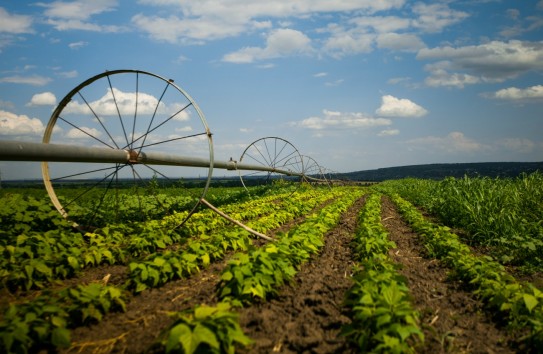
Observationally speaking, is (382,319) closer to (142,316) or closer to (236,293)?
(236,293)

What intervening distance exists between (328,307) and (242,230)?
12.3 feet

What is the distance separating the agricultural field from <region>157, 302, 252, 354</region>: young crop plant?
11mm

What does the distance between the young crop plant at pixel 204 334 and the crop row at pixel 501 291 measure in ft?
9.87

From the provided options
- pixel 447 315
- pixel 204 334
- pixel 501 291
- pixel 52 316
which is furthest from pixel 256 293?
pixel 501 291

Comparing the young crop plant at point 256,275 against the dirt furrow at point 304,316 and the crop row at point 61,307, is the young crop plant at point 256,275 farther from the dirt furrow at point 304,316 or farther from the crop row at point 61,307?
the crop row at point 61,307

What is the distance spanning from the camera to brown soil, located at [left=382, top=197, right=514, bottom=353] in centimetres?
345

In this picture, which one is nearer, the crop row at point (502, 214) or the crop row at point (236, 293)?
the crop row at point (236, 293)

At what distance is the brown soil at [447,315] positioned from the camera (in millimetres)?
3449

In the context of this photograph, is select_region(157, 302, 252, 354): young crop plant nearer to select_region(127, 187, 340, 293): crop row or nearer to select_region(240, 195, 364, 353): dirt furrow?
select_region(240, 195, 364, 353): dirt furrow

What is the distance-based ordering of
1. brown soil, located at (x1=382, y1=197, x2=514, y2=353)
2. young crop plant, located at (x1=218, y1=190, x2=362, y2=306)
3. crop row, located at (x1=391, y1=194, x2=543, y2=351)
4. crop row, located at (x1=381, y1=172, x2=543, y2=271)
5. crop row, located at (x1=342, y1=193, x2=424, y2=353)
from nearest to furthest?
crop row, located at (x1=342, y1=193, x2=424, y2=353)
brown soil, located at (x1=382, y1=197, x2=514, y2=353)
crop row, located at (x1=391, y1=194, x2=543, y2=351)
young crop plant, located at (x1=218, y1=190, x2=362, y2=306)
crop row, located at (x1=381, y1=172, x2=543, y2=271)

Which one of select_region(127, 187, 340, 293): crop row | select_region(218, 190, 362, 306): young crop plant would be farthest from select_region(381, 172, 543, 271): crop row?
select_region(127, 187, 340, 293): crop row

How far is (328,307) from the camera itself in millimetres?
4102

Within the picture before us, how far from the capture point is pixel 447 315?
418 centimetres

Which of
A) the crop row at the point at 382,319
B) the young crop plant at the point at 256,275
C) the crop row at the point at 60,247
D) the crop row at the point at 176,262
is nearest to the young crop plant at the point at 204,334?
the young crop plant at the point at 256,275
